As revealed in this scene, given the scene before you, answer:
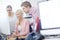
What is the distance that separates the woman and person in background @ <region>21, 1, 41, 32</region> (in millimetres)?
76

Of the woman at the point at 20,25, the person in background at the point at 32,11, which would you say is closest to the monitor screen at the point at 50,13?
the person in background at the point at 32,11

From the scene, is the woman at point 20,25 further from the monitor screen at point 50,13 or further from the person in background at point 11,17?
the monitor screen at point 50,13

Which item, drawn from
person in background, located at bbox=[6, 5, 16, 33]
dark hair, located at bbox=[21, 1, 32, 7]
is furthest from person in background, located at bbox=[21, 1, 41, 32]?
person in background, located at bbox=[6, 5, 16, 33]

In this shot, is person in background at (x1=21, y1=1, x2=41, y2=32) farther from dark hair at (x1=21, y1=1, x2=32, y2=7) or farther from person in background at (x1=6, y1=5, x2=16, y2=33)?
person in background at (x1=6, y1=5, x2=16, y2=33)

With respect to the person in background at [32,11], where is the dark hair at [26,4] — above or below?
above

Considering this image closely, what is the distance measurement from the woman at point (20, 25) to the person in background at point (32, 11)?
0.25ft

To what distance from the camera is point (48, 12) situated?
1.50 meters

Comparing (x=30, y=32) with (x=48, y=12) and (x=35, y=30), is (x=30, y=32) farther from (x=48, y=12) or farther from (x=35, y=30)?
(x=48, y=12)

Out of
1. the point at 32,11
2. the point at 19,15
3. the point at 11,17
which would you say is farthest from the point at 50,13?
the point at 11,17

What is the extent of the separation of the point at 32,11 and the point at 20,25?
0.22m

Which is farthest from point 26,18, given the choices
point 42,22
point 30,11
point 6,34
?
point 6,34

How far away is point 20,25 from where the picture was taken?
65.8 inches

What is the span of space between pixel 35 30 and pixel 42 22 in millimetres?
147

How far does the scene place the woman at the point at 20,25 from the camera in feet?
5.38
